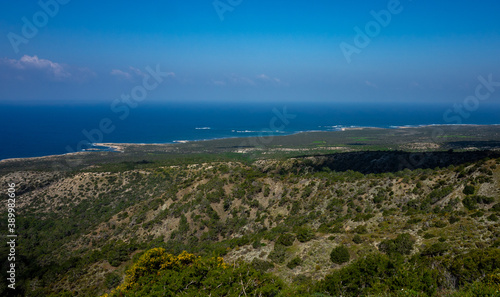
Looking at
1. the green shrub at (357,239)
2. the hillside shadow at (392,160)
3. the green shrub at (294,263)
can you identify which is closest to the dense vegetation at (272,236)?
the green shrub at (294,263)

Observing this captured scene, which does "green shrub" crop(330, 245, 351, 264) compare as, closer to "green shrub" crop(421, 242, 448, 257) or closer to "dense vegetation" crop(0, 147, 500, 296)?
"dense vegetation" crop(0, 147, 500, 296)

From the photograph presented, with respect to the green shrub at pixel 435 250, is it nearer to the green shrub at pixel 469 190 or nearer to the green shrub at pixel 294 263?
the green shrub at pixel 294 263

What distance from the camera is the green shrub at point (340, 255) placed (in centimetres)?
2242

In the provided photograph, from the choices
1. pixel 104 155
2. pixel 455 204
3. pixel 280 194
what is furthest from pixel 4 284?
pixel 104 155

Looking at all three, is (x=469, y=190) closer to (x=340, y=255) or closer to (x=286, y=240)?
(x=340, y=255)

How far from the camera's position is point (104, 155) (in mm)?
121938

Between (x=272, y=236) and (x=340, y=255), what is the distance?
8511 millimetres

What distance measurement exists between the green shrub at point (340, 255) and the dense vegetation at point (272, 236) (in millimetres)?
113

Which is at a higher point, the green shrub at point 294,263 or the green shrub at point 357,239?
the green shrub at point 357,239

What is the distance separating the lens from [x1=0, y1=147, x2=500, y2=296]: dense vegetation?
17172 mm

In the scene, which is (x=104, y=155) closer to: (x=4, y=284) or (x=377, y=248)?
(x=4, y=284)

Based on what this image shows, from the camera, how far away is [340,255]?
22.6 m

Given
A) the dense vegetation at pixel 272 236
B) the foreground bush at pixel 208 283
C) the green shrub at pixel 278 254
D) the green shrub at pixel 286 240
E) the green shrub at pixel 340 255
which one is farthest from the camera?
the green shrub at pixel 286 240

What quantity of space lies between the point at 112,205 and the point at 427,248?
57.1m
